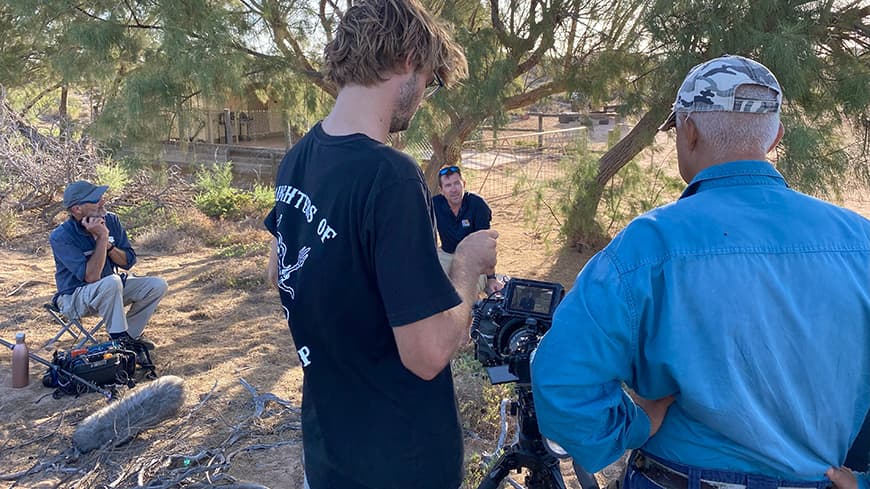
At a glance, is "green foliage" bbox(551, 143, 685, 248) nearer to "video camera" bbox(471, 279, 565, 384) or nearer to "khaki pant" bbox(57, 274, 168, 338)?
"khaki pant" bbox(57, 274, 168, 338)

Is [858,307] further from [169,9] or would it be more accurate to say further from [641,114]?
[169,9]

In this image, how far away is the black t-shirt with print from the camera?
4.02 ft

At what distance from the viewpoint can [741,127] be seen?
1204 millimetres

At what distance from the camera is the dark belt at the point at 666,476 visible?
1200mm

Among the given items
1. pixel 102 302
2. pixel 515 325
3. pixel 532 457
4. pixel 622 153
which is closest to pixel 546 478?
pixel 532 457

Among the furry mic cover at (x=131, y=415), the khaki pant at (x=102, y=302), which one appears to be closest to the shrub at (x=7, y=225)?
the khaki pant at (x=102, y=302)

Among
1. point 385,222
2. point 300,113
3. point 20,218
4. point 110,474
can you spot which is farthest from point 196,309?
point 385,222

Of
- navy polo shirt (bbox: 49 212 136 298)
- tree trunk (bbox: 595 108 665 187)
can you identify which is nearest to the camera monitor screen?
navy polo shirt (bbox: 49 212 136 298)

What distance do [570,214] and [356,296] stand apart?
243 inches

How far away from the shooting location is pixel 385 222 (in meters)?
1.22

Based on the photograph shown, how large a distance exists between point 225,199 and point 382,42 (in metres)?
9.01

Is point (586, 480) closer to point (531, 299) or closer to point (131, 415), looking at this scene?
point (531, 299)

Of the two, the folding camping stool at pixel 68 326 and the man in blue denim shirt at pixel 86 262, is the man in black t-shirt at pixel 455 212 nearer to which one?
the man in blue denim shirt at pixel 86 262

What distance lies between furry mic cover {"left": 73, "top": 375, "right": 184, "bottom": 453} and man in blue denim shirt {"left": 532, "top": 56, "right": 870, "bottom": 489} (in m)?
2.86
